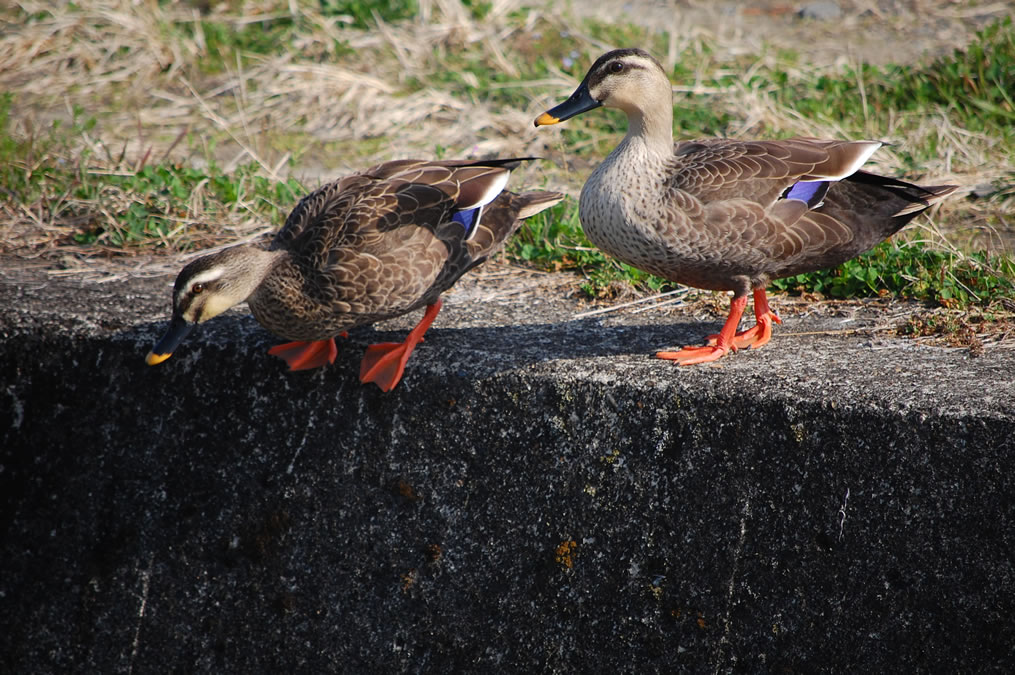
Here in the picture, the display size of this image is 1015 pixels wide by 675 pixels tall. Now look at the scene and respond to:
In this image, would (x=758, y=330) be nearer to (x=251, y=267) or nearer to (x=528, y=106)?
(x=251, y=267)

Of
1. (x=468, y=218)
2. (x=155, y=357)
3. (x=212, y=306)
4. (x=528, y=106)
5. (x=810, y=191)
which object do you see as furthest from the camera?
(x=528, y=106)

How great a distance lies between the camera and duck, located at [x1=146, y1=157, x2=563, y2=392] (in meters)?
3.47

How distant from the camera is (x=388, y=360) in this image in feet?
11.6

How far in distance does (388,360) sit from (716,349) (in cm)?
123

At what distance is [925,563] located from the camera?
9.41 ft

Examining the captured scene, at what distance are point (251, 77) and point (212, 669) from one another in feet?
14.9

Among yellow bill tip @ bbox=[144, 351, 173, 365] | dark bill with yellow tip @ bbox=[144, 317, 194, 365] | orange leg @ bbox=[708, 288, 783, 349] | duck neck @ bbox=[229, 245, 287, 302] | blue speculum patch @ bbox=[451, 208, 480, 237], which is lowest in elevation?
orange leg @ bbox=[708, 288, 783, 349]

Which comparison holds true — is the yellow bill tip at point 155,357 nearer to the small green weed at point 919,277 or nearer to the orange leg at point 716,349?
the orange leg at point 716,349

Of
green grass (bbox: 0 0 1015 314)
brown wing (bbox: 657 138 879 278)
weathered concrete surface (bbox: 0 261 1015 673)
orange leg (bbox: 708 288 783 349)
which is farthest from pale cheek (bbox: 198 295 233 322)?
orange leg (bbox: 708 288 783 349)

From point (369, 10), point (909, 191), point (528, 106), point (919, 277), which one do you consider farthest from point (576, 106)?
point (369, 10)

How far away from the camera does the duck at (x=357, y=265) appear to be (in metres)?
3.47

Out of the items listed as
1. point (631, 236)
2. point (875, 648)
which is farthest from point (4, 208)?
point (875, 648)

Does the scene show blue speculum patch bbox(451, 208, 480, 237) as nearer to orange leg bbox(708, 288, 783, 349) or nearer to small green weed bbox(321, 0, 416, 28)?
orange leg bbox(708, 288, 783, 349)

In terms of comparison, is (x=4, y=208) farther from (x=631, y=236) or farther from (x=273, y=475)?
(x=631, y=236)
